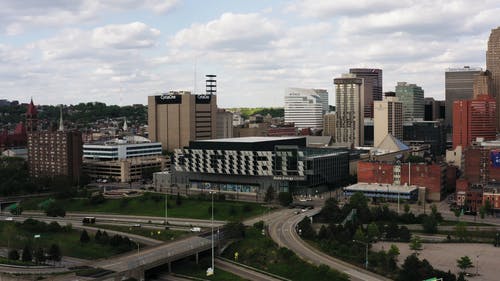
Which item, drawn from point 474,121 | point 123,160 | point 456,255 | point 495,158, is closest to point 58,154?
point 123,160

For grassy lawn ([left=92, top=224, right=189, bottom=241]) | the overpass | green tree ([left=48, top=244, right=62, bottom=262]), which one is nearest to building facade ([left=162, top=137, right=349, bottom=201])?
grassy lawn ([left=92, top=224, right=189, bottom=241])

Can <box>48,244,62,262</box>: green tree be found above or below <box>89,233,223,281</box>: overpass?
below

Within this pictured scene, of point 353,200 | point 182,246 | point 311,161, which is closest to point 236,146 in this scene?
point 311,161

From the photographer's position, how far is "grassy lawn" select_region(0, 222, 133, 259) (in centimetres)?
8231

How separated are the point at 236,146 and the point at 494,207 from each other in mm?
55413

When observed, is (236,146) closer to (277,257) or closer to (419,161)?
(419,161)

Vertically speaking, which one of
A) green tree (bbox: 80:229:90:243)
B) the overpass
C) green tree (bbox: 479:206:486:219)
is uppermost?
green tree (bbox: 479:206:486:219)

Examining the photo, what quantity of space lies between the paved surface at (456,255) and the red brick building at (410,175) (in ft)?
126

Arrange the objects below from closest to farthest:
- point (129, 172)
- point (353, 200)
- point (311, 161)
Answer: point (353, 200) → point (311, 161) → point (129, 172)

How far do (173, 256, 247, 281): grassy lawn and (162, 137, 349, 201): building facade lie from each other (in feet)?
157

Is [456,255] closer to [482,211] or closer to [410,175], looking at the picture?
[482,211]

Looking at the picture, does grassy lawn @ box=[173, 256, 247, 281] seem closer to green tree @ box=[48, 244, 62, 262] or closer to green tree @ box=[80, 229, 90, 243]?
green tree @ box=[48, 244, 62, 262]

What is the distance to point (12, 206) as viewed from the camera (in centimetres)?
11994

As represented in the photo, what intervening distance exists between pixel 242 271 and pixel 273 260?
438cm
